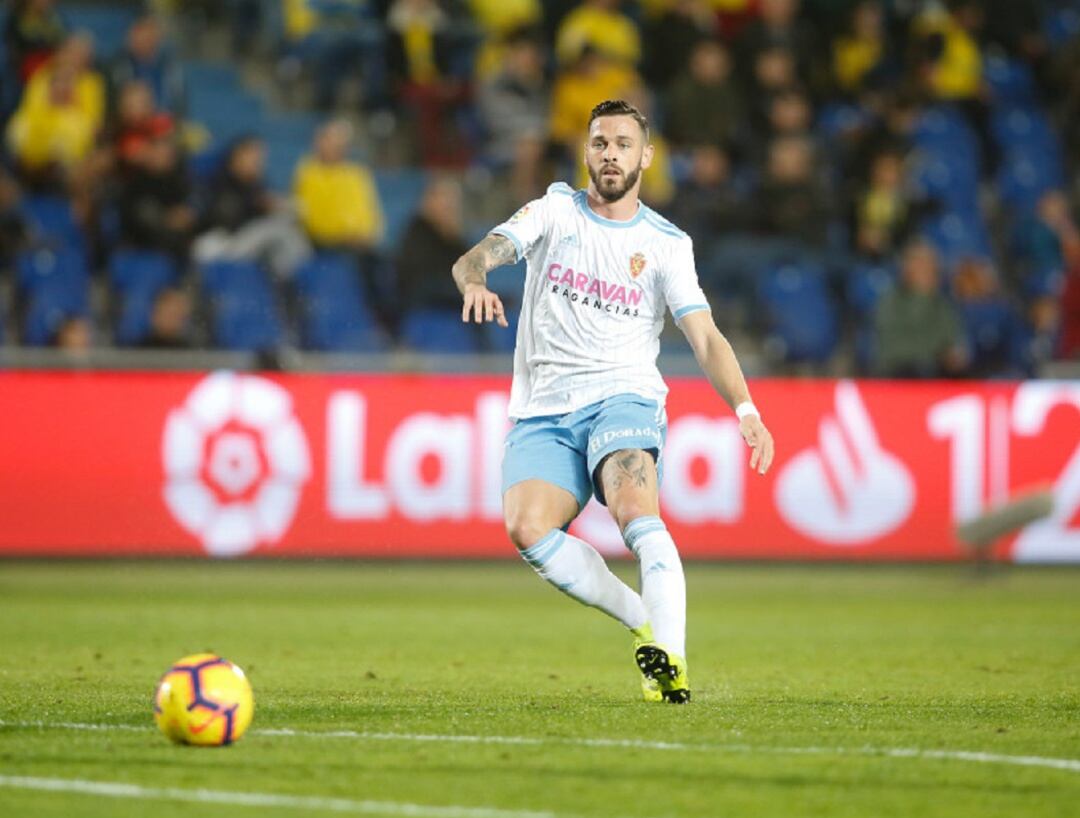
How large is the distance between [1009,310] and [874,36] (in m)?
3.94

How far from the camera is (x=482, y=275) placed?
296 inches

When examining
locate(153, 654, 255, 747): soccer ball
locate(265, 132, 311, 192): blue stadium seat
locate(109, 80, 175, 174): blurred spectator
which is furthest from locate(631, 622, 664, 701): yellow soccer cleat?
locate(265, 132, 311, 192): blue stadium seat

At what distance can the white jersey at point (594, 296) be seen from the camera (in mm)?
8172

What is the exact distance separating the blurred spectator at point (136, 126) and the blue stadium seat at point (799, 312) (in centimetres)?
559

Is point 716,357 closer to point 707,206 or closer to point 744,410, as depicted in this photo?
point 744,410

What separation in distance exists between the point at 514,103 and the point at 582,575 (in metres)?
11.9

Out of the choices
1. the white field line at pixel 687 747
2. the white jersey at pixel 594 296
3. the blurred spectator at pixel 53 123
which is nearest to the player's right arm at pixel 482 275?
the white jersey at pixel 594 296

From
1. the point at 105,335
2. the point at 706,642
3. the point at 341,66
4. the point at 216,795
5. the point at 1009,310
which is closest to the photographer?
the point at 216,795

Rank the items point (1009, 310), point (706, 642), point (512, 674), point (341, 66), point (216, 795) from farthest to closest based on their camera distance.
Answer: point (341, 66), point (1009, 310), point (706, 642), point (512, 674), point (216, 795)

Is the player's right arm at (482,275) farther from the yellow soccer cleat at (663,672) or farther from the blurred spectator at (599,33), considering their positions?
the blurred spectator at (599,33)

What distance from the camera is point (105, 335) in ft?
53.4

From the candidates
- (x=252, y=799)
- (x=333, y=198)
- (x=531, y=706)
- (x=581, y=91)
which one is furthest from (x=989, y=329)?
(x=252, y=799)

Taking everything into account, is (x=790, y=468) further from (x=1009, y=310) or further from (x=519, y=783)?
(x=519, y=783)

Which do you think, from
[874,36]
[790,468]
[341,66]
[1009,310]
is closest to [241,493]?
[790,468]
